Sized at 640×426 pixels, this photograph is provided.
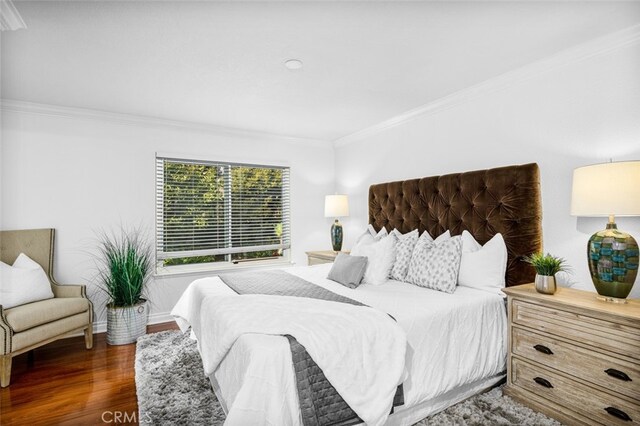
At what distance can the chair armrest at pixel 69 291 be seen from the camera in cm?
318

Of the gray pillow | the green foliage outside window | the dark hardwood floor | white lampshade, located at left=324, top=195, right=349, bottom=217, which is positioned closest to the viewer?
the dark hardwood floor

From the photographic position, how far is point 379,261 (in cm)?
287

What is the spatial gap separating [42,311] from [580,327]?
3.81m

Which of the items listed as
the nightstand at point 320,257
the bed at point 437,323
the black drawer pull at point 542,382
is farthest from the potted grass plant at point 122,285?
the black drawer pull at point 542,382

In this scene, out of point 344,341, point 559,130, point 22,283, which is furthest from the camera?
point 22,283

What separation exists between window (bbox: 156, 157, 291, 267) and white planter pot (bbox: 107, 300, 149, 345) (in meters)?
0.77

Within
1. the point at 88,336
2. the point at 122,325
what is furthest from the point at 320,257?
the point at 88,336

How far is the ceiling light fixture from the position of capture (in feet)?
8.02

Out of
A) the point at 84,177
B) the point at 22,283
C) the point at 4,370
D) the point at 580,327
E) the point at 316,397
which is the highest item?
the point at 84,177

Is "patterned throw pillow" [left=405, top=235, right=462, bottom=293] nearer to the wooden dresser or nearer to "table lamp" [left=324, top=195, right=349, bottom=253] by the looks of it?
the wooden dresser

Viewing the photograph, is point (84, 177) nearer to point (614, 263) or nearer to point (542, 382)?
point (542, 382)

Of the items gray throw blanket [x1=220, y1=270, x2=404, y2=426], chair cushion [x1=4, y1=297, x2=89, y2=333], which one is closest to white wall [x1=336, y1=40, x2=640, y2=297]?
gray throw blanket [x1=220, y1=270, x2=404, y2=426]

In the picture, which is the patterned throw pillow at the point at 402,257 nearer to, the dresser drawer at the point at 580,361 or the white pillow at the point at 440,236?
the white pillow at the point at 440,236

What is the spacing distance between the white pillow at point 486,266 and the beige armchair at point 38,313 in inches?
131
